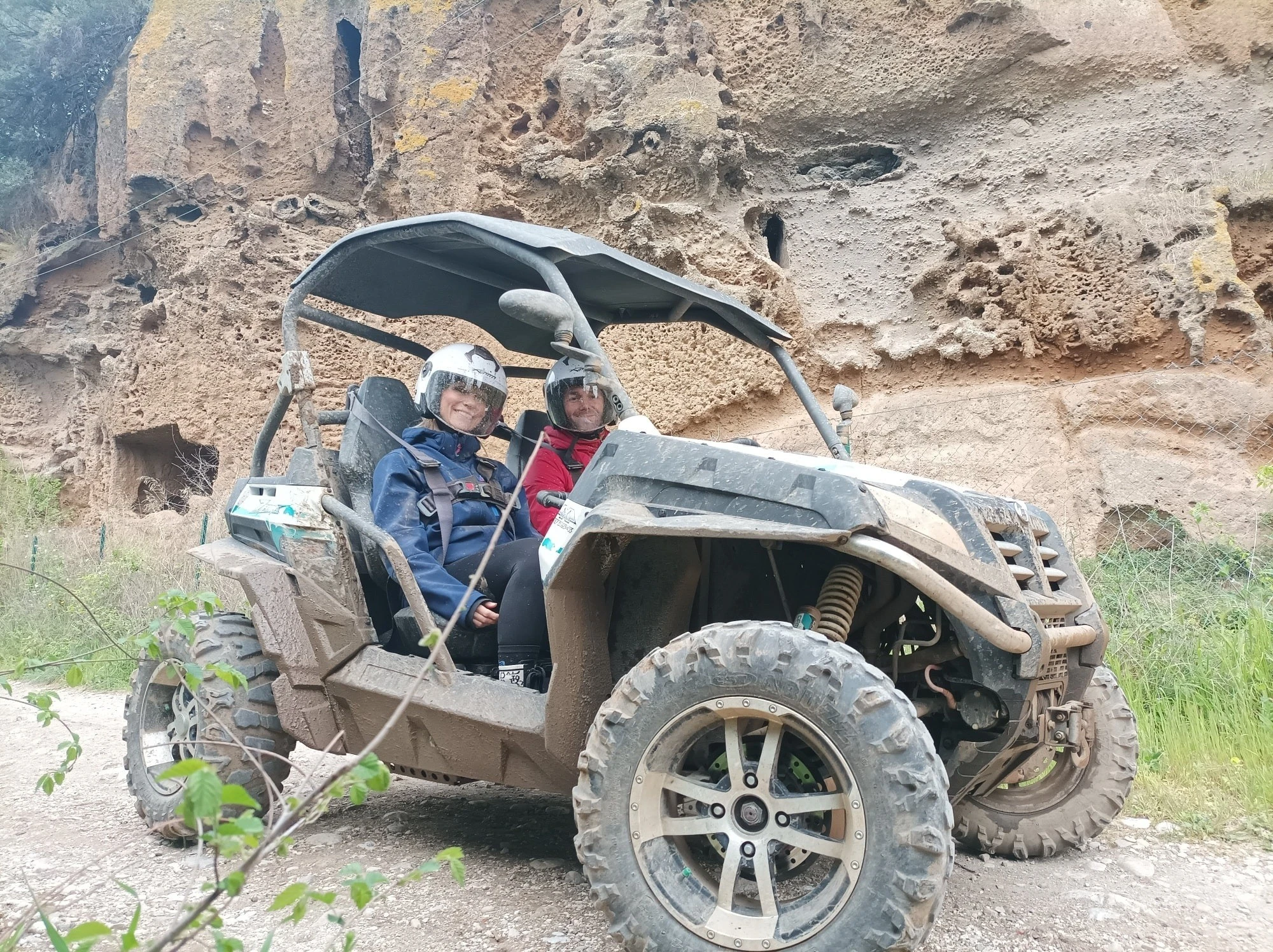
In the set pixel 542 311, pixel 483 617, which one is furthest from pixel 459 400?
pixel 542 311

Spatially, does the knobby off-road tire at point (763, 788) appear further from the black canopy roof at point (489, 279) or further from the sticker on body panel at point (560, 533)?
the black canopy roof at point (489, 279)

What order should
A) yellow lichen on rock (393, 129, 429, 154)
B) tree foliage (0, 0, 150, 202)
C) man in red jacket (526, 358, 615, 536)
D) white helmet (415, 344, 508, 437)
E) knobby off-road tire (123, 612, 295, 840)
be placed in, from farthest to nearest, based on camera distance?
tree foliage (0, 0, 150, 202)
yellow lichen on rock (393, 129, 429, 154)
man in red jacket (526, 358, 615, 536)
white helmet (415, 344, 508, 437)
knobby off-road tire (123, 612, 295, 840)

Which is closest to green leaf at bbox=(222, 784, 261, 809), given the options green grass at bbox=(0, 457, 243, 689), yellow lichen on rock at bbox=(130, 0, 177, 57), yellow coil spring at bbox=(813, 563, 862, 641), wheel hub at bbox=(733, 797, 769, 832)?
wheel hub at bbox=(733, 797, 769, 832)

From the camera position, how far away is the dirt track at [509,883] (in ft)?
8.07

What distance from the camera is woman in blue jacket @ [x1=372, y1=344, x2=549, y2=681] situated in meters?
2.97

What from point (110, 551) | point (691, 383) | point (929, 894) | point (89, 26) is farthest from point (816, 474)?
point (89, 26)

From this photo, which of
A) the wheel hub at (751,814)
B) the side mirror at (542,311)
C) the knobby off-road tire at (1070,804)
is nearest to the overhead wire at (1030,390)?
the knobby off-road tire at (1070,804)

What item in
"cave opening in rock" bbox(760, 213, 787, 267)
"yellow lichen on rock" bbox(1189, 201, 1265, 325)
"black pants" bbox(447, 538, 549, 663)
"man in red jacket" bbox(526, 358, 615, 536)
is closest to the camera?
"black pants" bbox(447, 538, 549, 663)

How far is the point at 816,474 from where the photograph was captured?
2.26 m

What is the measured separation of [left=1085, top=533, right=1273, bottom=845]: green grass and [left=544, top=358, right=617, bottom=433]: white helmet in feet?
7.90

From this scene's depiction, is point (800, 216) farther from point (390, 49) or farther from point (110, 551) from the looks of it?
point (110, 551)

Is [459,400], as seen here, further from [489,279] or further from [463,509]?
[489,279]

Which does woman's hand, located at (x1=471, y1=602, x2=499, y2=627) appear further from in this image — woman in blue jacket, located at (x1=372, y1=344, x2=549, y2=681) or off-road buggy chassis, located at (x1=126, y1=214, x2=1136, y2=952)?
off-road buggy chassis, located at (x1=126, y1=214, x2=1136, y2=952)

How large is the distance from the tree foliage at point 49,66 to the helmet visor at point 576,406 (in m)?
13.3
